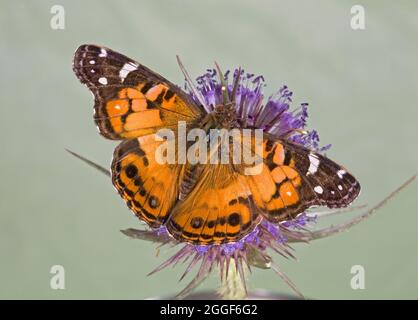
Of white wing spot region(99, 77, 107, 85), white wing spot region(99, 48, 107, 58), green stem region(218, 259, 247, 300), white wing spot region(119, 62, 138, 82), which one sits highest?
white wing spot region(99, 48, 107, 58)

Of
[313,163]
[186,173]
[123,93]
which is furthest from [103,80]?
[313,163]

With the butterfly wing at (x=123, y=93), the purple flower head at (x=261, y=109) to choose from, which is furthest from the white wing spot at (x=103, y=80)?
the purple flower head at (x=261, y=109)

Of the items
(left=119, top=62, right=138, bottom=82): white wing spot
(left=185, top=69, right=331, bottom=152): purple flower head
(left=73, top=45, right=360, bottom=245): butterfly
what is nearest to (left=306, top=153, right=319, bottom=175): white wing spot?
(left=73, top=45, right=360, bottom=245): butterfly

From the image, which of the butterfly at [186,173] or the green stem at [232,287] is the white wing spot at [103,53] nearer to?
the butterfly at [186,173]

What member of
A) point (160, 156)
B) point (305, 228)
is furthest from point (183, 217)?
point (305, 228)

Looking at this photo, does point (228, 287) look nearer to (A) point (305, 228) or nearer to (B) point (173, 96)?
(A) point (305, 228)

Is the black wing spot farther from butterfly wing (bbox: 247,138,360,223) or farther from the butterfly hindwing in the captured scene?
butterfly wing (bbox: 247,138,360,223)
